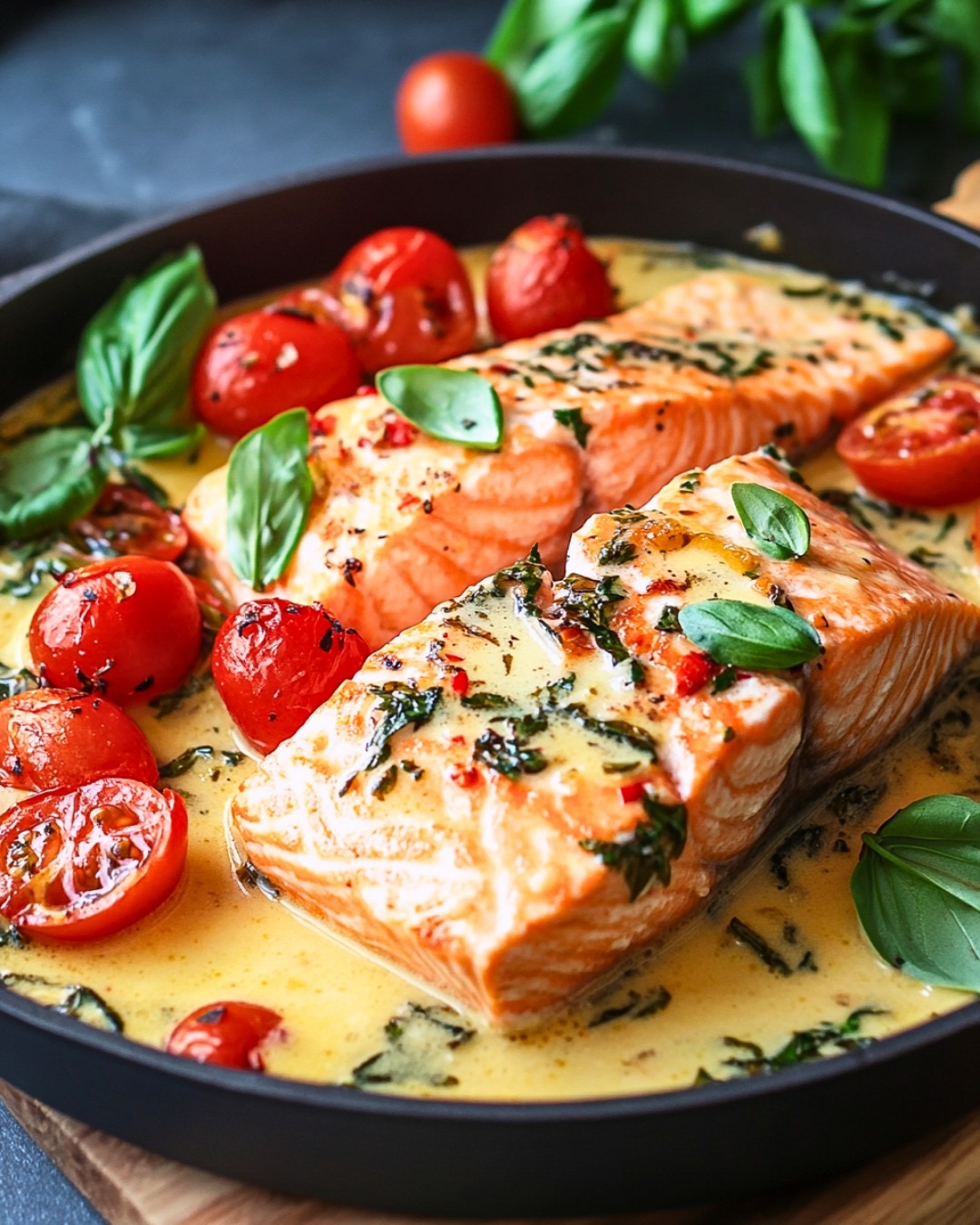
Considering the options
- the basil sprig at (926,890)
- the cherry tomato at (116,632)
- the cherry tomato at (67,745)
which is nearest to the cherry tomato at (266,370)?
the cherry tomato at (116,632)

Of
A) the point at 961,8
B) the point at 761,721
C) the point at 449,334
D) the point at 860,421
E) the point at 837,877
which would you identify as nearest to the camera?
the point at 761,721

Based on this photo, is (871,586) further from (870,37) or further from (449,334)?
(870,37)

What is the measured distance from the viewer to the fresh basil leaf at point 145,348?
4.26 m

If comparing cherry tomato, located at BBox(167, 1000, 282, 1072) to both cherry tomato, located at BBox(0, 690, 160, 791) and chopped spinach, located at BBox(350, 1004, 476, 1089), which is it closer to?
chopped spinach, located at BBox(350, 1004, 476, 1089)

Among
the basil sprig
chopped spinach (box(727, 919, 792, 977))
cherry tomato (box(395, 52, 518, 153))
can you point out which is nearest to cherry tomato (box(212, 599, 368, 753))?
chopped spinach (box(727, 919, 792, 977))

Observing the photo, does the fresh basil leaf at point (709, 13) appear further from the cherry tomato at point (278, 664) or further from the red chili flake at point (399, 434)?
the cherry tomato at point (278, 664)

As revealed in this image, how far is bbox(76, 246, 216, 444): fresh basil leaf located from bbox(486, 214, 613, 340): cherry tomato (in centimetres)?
91

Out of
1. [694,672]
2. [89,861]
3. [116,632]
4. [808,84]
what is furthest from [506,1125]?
[808,84]

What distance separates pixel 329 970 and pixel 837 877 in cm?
109

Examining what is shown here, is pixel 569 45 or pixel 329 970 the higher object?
pixel 569 45

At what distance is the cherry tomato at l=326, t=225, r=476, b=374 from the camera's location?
175 inches

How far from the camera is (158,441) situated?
165 inches

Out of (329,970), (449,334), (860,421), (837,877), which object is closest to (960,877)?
(837,877)

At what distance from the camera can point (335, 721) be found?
2.96 m
